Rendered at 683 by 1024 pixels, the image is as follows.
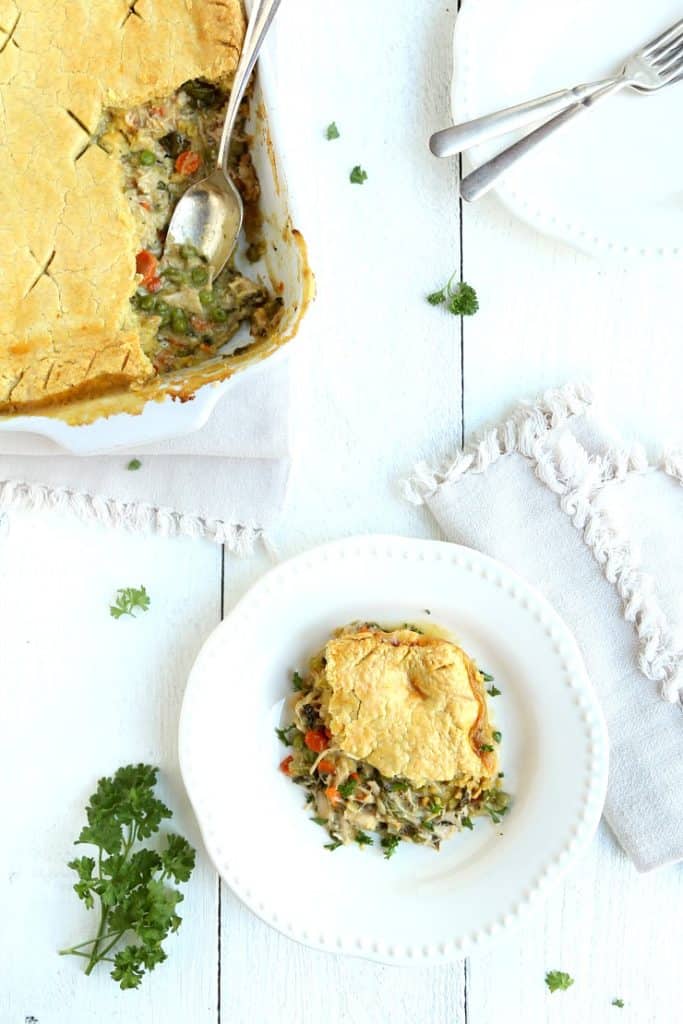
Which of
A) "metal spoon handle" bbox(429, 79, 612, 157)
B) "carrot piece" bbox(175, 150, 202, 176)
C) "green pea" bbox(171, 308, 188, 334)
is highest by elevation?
"metal spoon handle" bbox(429, 79, 612, 157)

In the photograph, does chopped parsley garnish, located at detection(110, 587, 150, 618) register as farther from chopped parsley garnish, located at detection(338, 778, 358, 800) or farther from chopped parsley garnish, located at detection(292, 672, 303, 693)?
chopped parsley garnish, located at detection(338, 778, 358, 800)

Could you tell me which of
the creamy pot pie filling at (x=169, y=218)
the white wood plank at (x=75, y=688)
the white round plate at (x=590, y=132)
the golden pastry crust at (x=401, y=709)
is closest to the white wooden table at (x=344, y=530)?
the white wood plank at (x=75, y=688)

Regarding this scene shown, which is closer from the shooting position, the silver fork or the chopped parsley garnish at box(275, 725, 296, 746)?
the silver fork

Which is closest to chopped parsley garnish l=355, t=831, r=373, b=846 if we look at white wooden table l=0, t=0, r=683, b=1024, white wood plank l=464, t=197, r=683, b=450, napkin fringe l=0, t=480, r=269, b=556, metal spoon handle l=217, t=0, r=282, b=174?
white wooden table l=0, t=0, r=683, b=1024

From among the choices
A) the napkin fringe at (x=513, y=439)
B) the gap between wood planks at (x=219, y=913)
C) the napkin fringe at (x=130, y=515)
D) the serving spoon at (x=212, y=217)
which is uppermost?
the serving spoon at (x=212, y=217)

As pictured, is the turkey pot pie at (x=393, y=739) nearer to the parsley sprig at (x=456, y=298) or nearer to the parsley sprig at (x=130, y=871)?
the parsley sprig at (x=130, y=871)

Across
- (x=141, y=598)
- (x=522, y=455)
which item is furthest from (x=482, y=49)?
(x=141, y=598)

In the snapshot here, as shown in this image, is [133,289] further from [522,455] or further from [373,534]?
[522,455]
